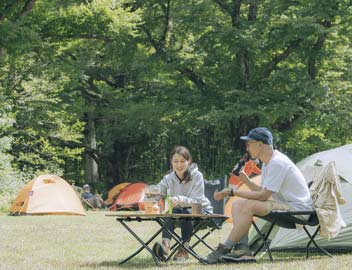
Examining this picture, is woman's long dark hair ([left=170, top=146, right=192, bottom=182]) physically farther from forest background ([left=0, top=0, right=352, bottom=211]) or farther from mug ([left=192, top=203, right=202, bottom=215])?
forest background ([left=0, top=0, right=352, bottom=211])

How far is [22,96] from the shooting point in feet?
64.7

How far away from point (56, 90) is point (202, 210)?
1309 cm

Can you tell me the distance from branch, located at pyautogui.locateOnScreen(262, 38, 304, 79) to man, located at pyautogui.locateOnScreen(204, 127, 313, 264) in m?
14.1

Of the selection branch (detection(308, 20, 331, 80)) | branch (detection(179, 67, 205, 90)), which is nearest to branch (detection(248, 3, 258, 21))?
branch (detection(308, 20, 331, 80))

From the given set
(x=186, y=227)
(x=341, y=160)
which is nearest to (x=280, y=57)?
(x=341, y=160)

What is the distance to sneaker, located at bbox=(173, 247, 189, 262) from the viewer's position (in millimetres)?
7307

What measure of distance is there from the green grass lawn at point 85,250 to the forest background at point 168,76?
616cm

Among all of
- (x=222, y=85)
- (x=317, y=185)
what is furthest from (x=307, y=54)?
(x=317, y=185)

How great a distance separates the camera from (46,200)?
16.7 metres

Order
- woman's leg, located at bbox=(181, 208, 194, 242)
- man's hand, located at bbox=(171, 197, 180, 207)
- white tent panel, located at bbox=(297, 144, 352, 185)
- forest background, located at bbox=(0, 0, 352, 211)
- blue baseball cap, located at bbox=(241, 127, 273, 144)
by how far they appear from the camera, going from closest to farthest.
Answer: blue baseball cap, located at bbox=(241, 127, 273, 144) → man's hand, located at bbox=(171, 197, 180, 207) → woman's leg, located at bbox=(181, 208, 194, 242) → white tent panel, located at bbox=(297, 144, 352, 185) → forest background, located at bbox=(0, 0, 352, 211)

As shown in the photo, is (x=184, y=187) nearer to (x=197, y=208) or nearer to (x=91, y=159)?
(x=197, y=208)

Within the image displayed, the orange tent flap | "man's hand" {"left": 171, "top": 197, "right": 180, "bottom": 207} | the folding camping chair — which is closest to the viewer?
the folding camping chair

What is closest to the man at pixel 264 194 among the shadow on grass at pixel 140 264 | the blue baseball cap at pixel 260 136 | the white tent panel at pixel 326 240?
the blue baseball cap at pixel 260 136

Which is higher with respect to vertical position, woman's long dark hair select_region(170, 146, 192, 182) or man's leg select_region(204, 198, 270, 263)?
woman's long dark hair select_region(170, 146, 192, 182)
